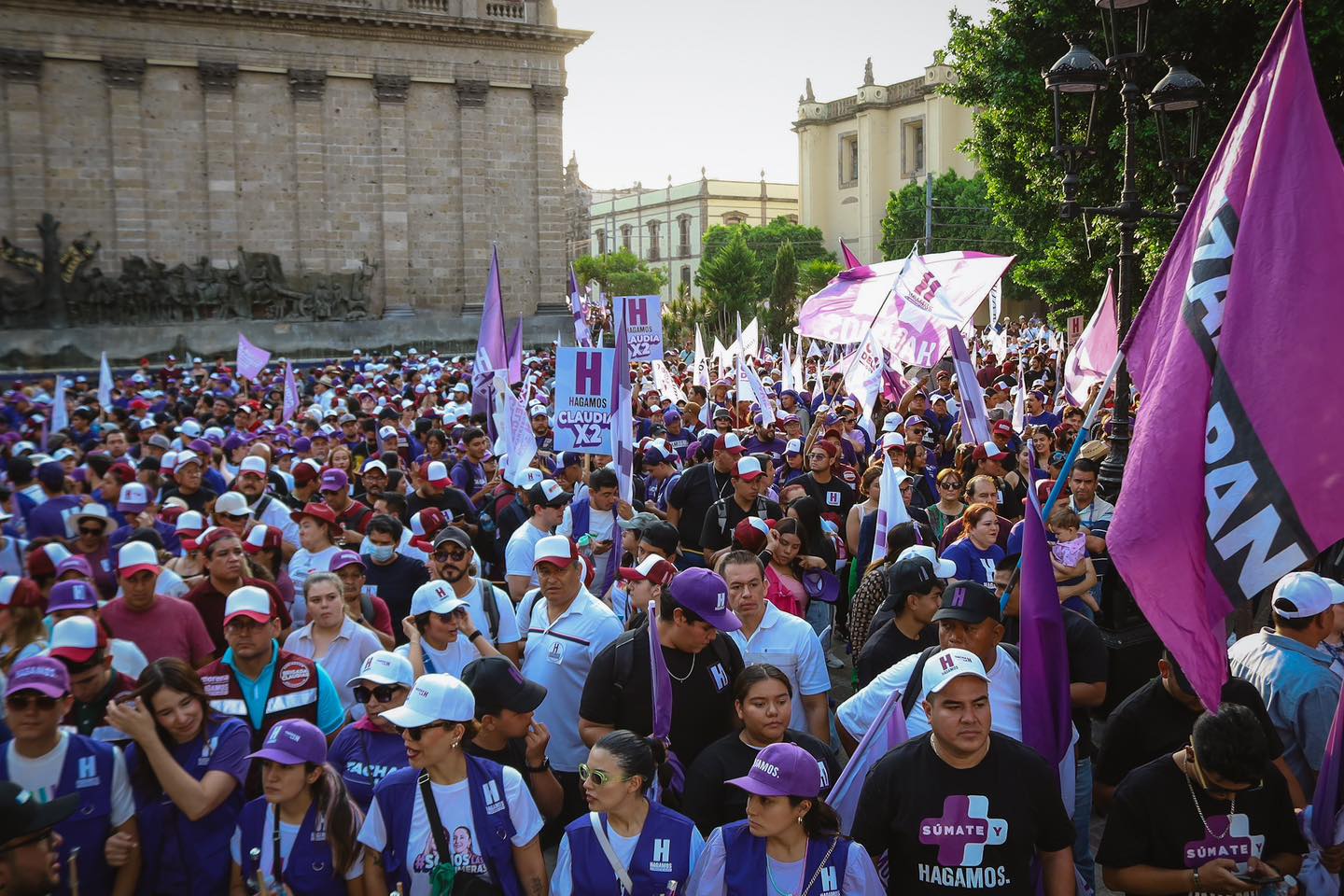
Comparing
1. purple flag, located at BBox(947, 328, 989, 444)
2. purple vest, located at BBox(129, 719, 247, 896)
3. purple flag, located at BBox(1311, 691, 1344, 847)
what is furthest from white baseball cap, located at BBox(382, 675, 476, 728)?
purple flag, located at BBox(947, 328, 989, 444)

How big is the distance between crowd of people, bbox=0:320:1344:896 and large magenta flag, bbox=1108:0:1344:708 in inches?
18.0

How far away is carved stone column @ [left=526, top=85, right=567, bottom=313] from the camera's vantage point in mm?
39812

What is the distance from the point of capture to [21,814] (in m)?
3.31

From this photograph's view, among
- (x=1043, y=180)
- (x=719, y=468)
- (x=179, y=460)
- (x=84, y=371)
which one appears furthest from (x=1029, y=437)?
(x=84, y=371)

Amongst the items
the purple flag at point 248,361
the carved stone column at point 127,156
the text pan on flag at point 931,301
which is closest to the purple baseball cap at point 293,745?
the text pan on flag at point 931,301

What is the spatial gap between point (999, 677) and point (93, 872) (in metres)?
3.38

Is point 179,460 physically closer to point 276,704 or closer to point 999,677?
point 276,704

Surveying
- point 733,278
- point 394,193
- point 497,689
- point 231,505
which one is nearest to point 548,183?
point 394,193

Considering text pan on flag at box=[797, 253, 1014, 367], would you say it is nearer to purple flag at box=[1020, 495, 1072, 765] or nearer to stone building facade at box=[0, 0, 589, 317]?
purple flag at box=[1020, 495, 1072, 765]

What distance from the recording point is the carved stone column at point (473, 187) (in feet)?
127

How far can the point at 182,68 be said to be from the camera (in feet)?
117

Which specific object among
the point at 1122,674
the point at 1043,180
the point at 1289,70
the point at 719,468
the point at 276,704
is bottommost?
the point at 1122,674

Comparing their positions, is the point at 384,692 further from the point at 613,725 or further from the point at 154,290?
the point at 154,290

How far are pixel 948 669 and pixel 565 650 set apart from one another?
2.32m
